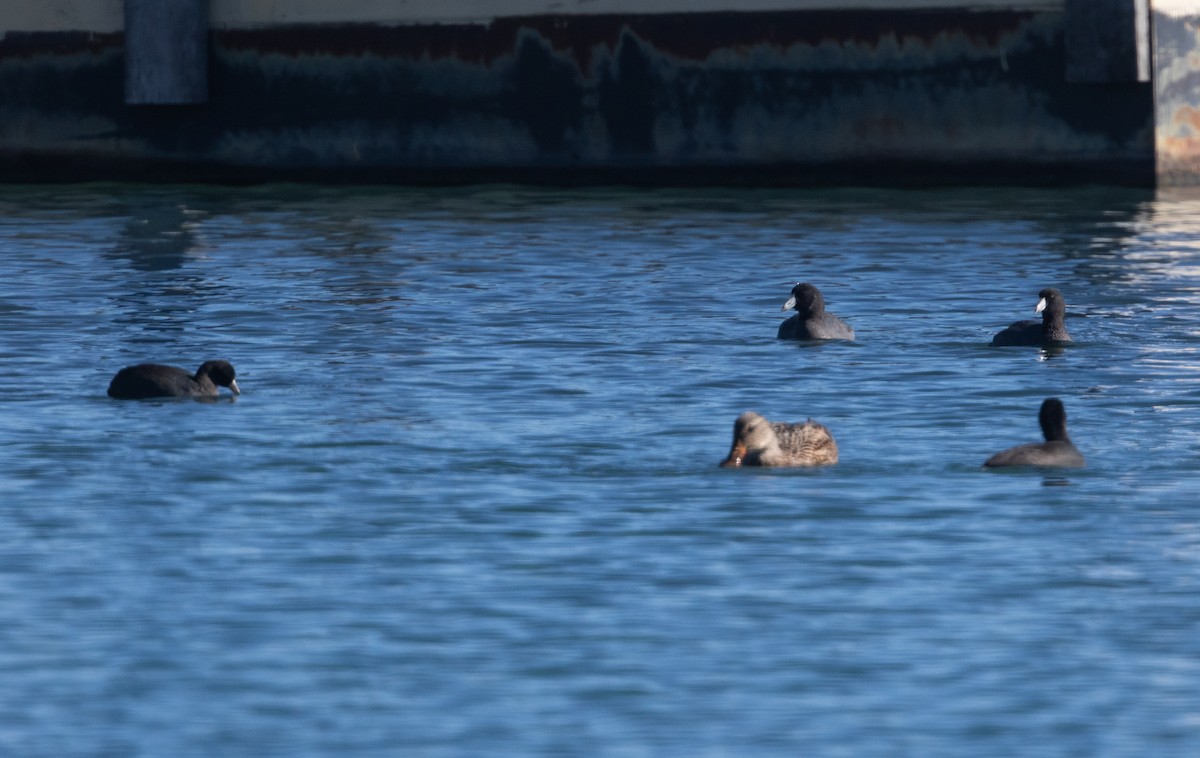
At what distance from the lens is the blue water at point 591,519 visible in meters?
10.1

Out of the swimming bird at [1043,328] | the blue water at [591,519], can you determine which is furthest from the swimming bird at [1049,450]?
the swimming bird at [1043,328]

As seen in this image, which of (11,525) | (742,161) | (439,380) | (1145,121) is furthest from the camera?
(742,161)

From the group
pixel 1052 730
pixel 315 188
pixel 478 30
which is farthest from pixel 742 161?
pixel 1052 730

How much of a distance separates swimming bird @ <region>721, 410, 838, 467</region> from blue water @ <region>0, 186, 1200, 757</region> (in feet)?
0.39

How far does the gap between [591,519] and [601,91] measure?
1976cm

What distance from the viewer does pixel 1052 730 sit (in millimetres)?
9836

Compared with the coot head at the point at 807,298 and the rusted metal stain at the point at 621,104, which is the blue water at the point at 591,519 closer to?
the coot head at the point at 807,298

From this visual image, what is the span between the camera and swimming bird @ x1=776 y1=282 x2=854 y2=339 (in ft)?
66.1

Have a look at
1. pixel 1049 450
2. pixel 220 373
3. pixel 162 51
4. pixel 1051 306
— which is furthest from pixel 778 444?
pixel 162 51

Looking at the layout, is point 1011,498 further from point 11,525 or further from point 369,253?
point 369,253

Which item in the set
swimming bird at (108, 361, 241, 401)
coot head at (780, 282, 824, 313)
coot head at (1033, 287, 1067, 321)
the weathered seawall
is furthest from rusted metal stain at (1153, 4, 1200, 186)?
swimming bird at (108, 361, 241, 401)

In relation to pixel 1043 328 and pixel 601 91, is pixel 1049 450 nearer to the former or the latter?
pixel 1043 328

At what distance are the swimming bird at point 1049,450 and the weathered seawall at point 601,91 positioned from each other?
52.1ft

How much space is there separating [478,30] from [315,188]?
3.36 meters
